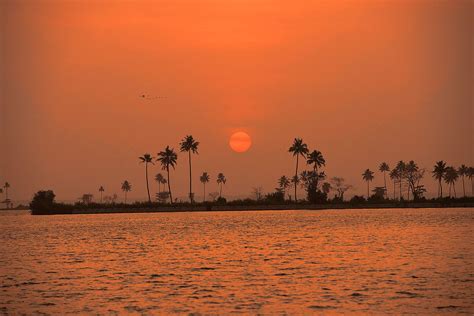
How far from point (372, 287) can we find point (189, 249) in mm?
40674

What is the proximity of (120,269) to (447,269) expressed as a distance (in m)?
26.8

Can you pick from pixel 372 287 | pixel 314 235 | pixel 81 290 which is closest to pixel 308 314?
pixel 372 287

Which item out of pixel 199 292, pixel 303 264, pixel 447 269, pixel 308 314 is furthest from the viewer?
pixel 303 264

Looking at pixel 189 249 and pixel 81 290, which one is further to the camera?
pixel 189 249

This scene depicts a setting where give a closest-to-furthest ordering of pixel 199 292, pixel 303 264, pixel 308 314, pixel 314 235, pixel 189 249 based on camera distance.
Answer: pixel 308 314 < pixel 199 292 < pixel 303 264 < pixel 189 249 < pixel 314 235

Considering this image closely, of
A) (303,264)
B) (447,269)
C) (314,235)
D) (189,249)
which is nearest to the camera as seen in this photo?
(447,269)

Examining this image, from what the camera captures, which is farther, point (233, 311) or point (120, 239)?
point (120, 239)

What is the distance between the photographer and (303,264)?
6322 cm

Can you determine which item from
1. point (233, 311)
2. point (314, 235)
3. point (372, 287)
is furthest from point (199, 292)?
point (314, 235)

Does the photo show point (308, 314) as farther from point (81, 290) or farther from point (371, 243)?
point (371, 243)

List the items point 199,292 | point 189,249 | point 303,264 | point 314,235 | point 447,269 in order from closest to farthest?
point 199,292
point 447,269
point 303,264
point 189,249
point 314,235

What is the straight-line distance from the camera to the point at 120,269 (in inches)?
2502

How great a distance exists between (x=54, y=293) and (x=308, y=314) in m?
18.7

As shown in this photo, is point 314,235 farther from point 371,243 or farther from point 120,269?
point 120,269
